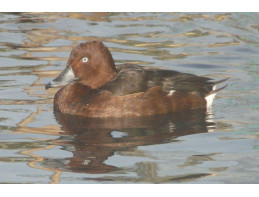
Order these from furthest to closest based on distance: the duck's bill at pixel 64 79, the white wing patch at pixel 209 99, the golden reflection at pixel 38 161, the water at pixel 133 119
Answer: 1. the white wing patch at pixel 209 99
2. the duck's bill at pixel 64 79
3. the water at pixel 133 119
4. the golden reflection at pixel 38 161

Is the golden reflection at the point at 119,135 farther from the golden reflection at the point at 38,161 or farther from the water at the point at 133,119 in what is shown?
the golden reflection at the point at 38,161

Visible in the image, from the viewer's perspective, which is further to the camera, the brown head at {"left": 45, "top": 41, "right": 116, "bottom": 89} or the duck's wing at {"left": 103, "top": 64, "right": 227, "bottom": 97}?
the brown head at {"left": 45, "top": 41, "right": 116, "bottom": 89}

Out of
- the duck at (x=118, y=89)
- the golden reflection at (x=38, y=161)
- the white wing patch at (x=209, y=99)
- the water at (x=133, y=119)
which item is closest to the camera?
the golden reflection at (x=38, y=161)

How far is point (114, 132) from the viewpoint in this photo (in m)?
9.38

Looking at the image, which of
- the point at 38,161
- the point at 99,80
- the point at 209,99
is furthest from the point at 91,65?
the point at 38,161

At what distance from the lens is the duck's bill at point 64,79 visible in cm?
1034

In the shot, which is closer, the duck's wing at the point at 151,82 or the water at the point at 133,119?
the water at the point at 133,119

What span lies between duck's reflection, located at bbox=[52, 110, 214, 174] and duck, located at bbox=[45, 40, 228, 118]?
12cm

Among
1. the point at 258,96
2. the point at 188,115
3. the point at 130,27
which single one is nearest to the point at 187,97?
the point at 188,115

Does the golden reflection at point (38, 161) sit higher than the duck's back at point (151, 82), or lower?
lower

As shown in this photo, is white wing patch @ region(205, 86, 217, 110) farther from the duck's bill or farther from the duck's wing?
the duck's bill

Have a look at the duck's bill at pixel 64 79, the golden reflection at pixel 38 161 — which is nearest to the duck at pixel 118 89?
the duck's bill at pixel 64 79

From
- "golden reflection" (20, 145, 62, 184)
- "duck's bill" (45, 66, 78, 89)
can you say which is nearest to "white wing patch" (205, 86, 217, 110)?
"duck's bill" (45, 66, 78, 89)

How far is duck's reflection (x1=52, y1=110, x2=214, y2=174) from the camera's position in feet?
27.0
